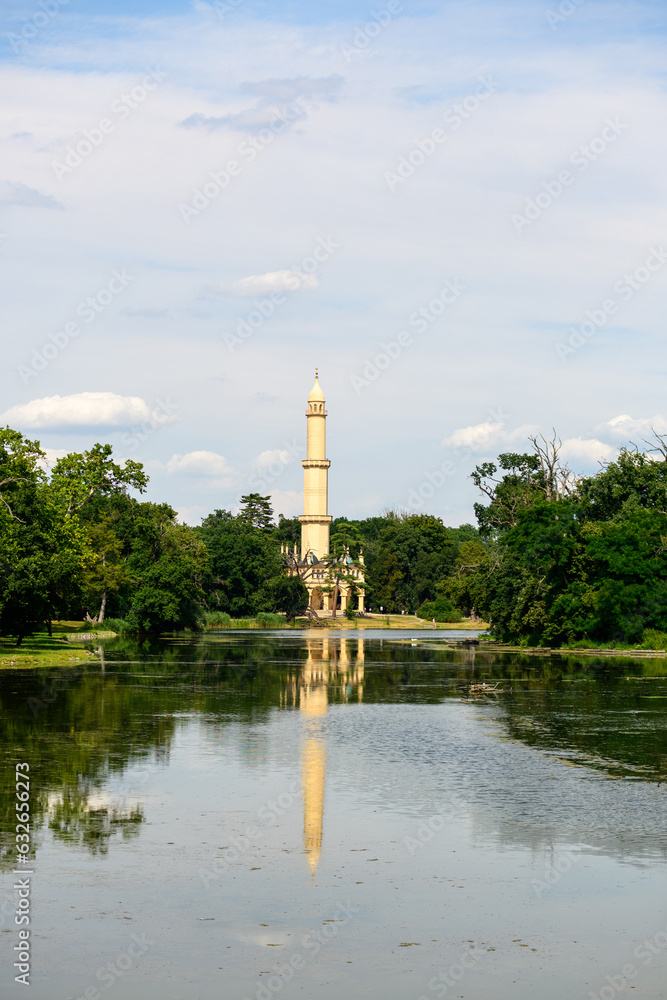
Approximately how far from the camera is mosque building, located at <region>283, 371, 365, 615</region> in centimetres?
14212

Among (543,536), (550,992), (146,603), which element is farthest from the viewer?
(146,603)

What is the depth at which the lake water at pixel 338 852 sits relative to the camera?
10734 millimetres

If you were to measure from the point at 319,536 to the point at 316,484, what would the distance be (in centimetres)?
689

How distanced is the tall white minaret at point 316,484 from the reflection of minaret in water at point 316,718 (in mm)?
76695

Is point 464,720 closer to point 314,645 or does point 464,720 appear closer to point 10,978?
point 10,978

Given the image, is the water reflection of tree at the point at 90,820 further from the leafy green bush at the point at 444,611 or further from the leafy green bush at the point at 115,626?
the leafy green bush at the point at 444,611

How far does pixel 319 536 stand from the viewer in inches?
5807

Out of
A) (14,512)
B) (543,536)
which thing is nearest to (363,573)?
(543,536)

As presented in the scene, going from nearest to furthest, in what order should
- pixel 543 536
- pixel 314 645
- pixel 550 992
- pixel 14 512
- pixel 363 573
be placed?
1. pixel 550 992
2. pixel 14 512
3. pixel 543 536
4. pixel 314 645
5. pixel 363 573

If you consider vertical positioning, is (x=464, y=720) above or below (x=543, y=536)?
below

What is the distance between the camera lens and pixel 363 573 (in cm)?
15325

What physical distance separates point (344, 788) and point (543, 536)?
46.8 m

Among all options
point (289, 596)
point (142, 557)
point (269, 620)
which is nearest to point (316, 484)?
point (289, 596)

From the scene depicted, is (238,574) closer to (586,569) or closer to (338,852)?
(586,569)
